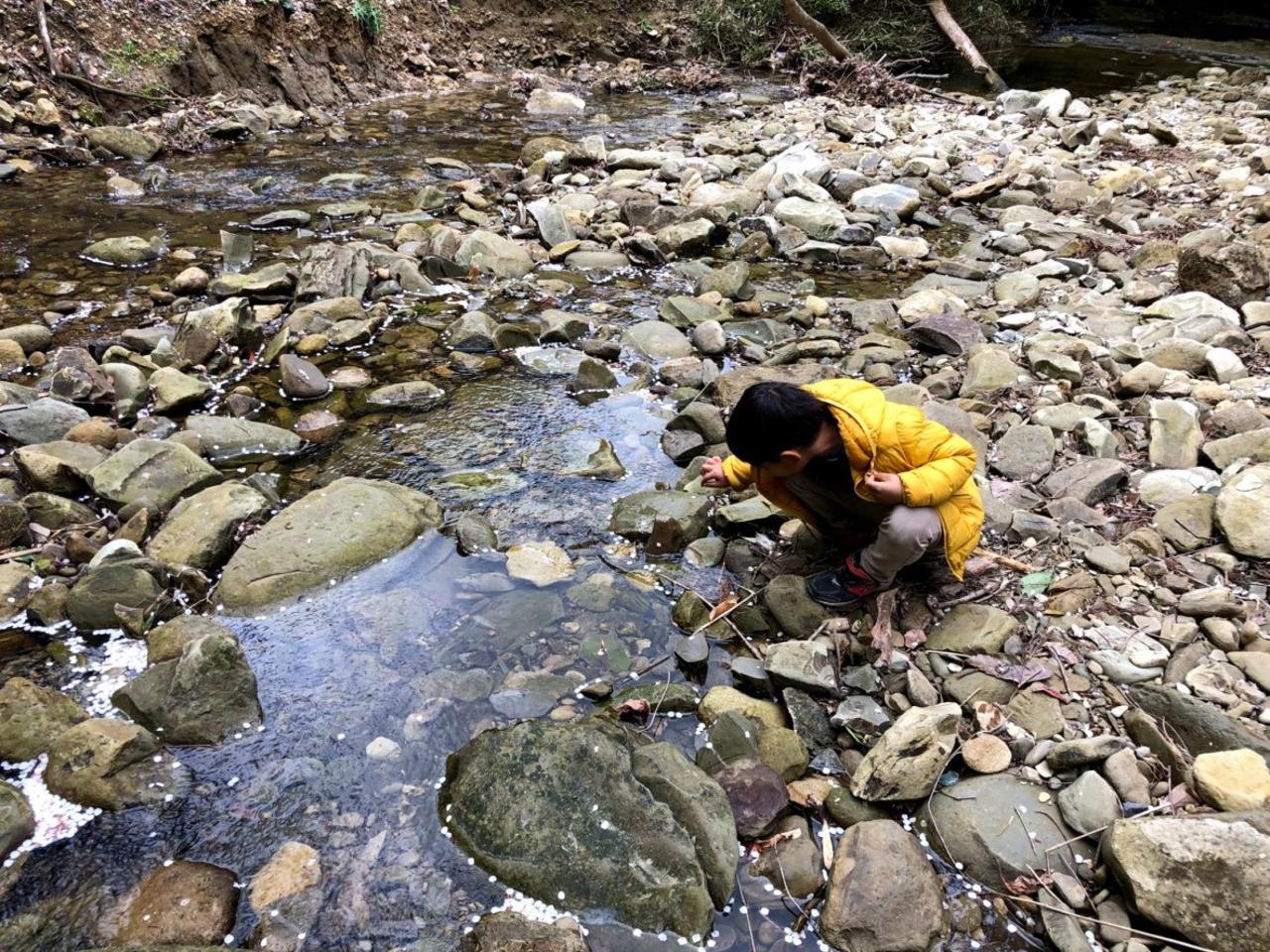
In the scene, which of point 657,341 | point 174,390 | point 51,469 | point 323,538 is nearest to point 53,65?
point 174,390

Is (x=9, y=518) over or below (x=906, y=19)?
below

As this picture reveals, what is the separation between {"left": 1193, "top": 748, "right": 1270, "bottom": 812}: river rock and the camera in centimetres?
196

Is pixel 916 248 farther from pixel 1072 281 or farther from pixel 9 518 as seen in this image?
pixel 9 518

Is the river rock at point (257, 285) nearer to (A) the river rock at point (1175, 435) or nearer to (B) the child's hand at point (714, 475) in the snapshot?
(B) the child's hand at point (714, 475)

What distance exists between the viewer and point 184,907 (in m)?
2.01

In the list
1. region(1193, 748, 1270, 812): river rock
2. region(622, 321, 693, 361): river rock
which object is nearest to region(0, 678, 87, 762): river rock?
region(1193, 748, 1270, 812): river rock

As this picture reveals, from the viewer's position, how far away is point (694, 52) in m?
15.3

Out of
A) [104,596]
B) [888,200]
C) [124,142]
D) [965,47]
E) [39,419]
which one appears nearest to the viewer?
[104,596]

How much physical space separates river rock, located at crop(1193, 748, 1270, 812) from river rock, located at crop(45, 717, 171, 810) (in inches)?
111

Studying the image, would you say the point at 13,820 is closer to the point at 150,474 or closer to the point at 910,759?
the point at 150,474

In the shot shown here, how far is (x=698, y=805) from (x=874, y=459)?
3.80ft

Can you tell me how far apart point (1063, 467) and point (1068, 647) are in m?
1.13

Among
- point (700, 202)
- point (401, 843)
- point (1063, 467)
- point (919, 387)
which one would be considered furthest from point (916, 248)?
point (401, 843)

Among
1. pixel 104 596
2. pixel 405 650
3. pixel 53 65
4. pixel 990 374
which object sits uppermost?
pixel 53 65
